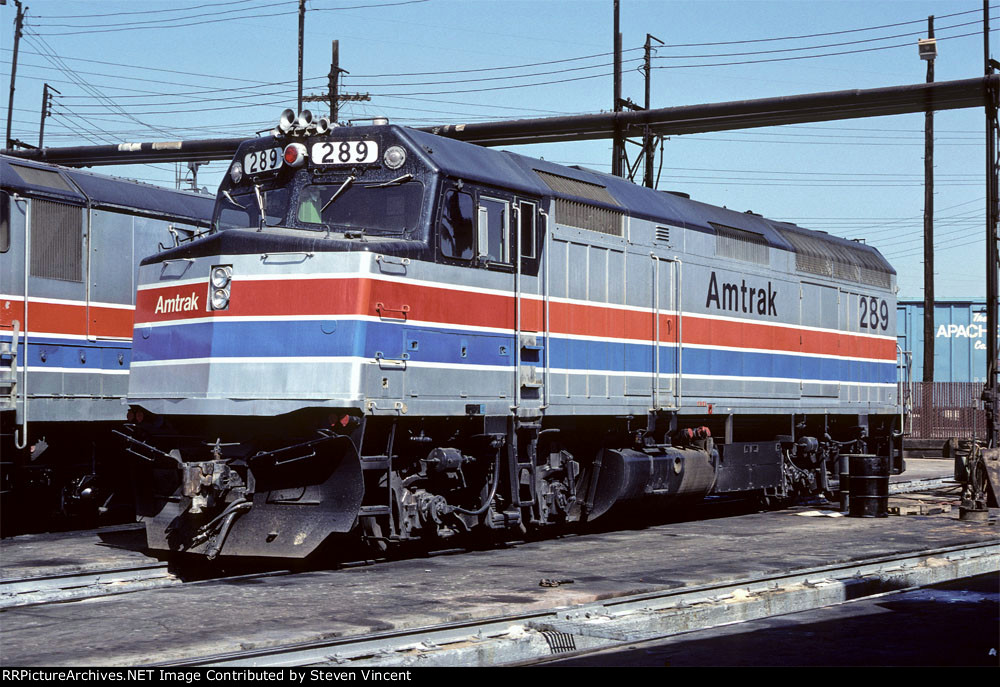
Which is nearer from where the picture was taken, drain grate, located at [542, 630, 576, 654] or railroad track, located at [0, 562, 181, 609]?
drain grate, located at [542, 630, 576, 654]

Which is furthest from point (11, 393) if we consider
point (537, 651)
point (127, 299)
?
point (537, 651)

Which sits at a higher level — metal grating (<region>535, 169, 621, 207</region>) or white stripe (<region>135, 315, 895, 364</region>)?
metal grating (<region>535, 169, 621, 207</region>)

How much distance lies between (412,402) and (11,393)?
515 centimetres

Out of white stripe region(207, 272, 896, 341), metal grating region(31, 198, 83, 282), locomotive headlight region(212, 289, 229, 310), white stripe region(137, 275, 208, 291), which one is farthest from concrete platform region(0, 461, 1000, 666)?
metal grating region(31, 198, 83, 282)

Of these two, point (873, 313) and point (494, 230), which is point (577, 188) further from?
point (873, 313)

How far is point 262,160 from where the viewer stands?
12.9 m

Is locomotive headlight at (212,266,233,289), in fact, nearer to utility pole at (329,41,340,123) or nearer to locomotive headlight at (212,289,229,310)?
locomotive headlight at (212,289,229,310)

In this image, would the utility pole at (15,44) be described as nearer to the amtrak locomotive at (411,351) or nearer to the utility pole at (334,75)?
the utility pole at (334,75)

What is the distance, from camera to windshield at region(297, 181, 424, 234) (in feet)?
39.7

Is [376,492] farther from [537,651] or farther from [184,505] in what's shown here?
[537,651]

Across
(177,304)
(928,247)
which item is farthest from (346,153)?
(928,247)

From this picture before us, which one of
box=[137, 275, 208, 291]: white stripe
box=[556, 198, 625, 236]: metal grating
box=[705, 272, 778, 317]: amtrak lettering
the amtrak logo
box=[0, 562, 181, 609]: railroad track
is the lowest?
box=[0, 562, 181, 609]: railroad track

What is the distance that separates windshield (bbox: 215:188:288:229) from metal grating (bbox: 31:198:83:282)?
3.14m

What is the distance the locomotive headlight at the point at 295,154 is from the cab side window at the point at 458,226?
61.2 inches
